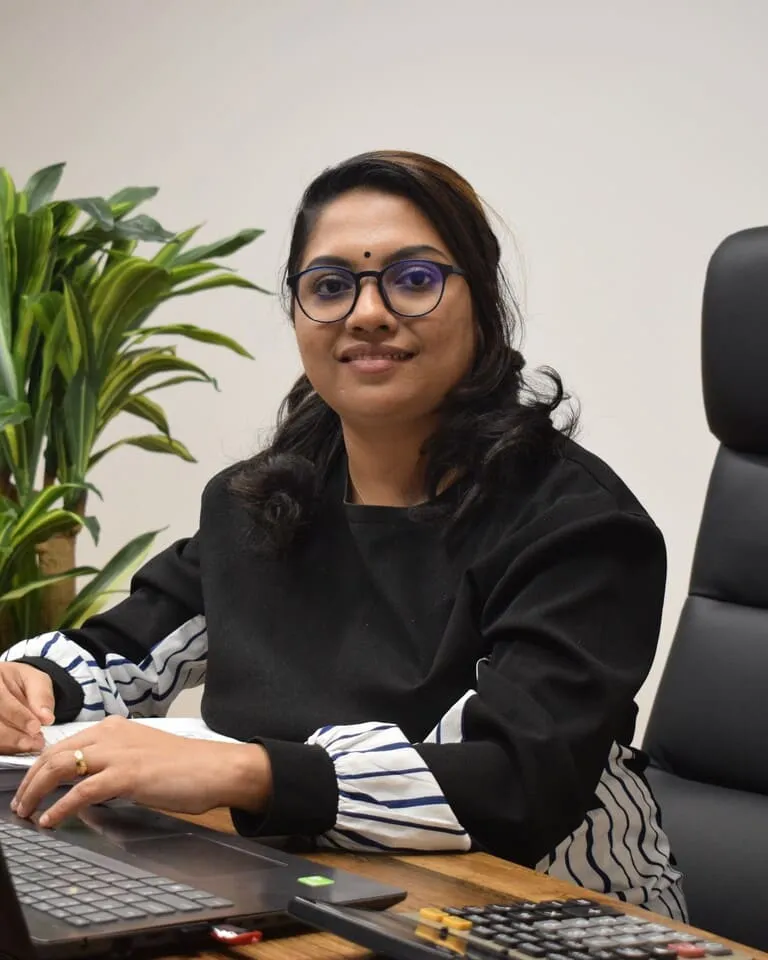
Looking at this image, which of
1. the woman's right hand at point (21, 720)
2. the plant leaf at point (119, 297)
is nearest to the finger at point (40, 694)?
Answer: the woman's right hand at point (21, 720)

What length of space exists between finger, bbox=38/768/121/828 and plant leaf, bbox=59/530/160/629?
128 cm

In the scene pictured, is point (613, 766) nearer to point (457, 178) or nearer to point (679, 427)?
point (457, 178)

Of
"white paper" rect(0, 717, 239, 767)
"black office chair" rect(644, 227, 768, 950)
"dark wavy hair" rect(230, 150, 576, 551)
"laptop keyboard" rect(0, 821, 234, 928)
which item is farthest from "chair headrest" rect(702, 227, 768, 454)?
"laptop keyboard" rect(0, 821, 234, 928)

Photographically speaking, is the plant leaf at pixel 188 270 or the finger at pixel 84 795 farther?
the plant leaf at pixel 188 270

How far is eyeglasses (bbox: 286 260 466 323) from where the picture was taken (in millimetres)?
1333

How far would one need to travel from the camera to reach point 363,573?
1343mm

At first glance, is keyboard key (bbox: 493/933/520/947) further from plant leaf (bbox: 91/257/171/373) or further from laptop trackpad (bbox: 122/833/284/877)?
plant leaf (bbox: 91/257/171/373)

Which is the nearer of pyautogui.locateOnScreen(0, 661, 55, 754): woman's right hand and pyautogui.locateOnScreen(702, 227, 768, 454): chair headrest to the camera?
pyautogui.locateOnScreen(0, 661, 55, 754): woman's right hand

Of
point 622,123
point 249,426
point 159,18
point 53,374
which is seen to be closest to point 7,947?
point 53,374

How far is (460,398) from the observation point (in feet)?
4.50

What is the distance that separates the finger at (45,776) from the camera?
96 cm

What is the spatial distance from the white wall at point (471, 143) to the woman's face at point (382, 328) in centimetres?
97

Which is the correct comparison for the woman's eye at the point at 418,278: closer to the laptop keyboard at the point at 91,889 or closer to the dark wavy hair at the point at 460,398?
the dark wavy hair at the point at 460,398

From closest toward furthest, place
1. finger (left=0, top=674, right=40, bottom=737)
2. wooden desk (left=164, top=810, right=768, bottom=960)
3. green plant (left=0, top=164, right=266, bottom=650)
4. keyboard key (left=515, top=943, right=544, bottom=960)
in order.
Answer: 1. keyboard key (left=515, top=943, right=544, bottom=960)
2. wooden desk (left=164, top=810, right=768, bottom=960)
3. finger (left=0, top=674, right=40, bottom=737)
4. green plant (left=0, top=164, right=266, bottom=650)
